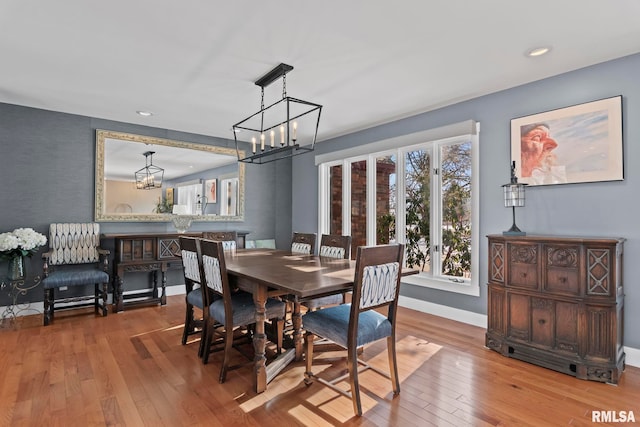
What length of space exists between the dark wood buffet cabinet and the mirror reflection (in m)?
4.03

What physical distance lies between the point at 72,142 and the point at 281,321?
3549 mm

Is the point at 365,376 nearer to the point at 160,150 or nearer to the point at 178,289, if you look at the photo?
the point at 178,289

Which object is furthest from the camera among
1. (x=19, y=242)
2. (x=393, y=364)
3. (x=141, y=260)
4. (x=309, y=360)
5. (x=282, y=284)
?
(x=141, y=260)

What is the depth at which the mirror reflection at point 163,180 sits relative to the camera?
4516 millimetres

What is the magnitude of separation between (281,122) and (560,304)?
3646mm

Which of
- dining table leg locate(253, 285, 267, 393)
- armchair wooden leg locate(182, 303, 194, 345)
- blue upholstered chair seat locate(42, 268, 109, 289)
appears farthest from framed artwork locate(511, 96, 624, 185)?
blue upholstered chair seat locate(42, 268, 109, 289)

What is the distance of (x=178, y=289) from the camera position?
200 inches

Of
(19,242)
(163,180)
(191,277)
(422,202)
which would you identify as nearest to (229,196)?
(163,180)

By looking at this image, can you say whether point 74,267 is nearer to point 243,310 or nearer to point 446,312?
point 243,310

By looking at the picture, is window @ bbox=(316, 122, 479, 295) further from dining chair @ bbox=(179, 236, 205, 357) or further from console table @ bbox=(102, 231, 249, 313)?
dining chair @ bbox=(179, 236, 205, 357)

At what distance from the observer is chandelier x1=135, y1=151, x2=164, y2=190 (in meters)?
4.77

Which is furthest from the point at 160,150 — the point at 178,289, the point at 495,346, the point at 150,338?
the point at 495,346

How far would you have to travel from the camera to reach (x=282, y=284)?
6.52 ft

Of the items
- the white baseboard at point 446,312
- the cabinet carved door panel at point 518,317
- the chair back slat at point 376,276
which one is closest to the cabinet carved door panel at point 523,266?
the cabinet carved door panel at point 518,317
